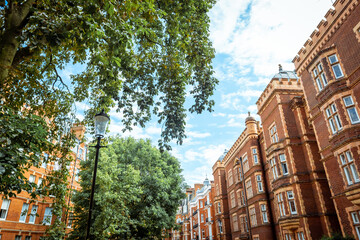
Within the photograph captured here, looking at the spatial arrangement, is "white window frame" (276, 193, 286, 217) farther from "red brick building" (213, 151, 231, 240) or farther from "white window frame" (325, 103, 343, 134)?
"red brick building" (213, 151, 231, 240)

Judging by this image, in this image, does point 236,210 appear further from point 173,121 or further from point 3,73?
point 3,73

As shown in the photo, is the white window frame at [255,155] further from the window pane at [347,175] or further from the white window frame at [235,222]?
the window pane at [347,175]

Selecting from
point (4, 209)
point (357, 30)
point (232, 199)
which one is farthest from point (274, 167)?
point (4, 209)

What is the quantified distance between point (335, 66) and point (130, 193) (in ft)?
Result: 58.7

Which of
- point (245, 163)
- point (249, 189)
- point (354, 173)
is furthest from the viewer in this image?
point (245, 163)

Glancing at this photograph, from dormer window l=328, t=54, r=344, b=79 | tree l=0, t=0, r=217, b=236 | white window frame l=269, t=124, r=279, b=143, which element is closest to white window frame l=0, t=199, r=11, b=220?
tree l=0, t=0, r=217, b=236

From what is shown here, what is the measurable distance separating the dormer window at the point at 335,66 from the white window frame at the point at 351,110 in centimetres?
149

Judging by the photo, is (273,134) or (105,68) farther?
(273,134)

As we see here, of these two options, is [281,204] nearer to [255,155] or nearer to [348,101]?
[255,155]

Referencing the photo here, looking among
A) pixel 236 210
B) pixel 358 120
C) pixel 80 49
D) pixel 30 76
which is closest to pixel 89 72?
pixel 30 76

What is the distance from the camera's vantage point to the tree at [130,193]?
18.6 metres

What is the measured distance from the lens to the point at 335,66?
13781 millimetres

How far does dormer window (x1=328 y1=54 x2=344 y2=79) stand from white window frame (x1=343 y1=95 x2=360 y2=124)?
1.49 m

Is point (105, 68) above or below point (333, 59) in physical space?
below
